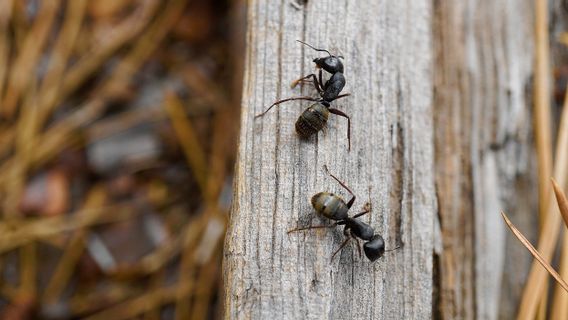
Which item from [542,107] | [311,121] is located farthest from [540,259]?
[311,121]

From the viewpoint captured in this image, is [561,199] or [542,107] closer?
[561,199]

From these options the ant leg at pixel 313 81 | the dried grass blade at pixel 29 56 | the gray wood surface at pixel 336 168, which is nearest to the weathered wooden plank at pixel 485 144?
the gray wood surface at pixel 336 168

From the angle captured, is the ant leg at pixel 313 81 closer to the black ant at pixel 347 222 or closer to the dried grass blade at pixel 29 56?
the black ant at pixel 347 222

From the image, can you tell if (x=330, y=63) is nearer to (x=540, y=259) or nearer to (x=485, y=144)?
(x=485, y=144)

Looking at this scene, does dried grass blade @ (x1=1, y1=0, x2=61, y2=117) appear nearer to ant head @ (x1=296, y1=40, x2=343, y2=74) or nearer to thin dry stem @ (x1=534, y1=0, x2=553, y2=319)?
ant head @ (x1=296, y1=40, x2=343, y2=74)

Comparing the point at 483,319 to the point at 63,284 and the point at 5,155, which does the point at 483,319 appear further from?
the point at 5,155

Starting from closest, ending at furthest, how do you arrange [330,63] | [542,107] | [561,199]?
[561,199] → [330,63] → [542,107]

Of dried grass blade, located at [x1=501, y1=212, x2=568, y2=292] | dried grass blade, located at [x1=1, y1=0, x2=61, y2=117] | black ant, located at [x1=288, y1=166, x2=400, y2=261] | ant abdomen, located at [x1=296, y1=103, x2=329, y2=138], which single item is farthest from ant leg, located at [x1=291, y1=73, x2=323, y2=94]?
dried grass blade, located at [x1=1, y1=0, x2=61, y2=117]
